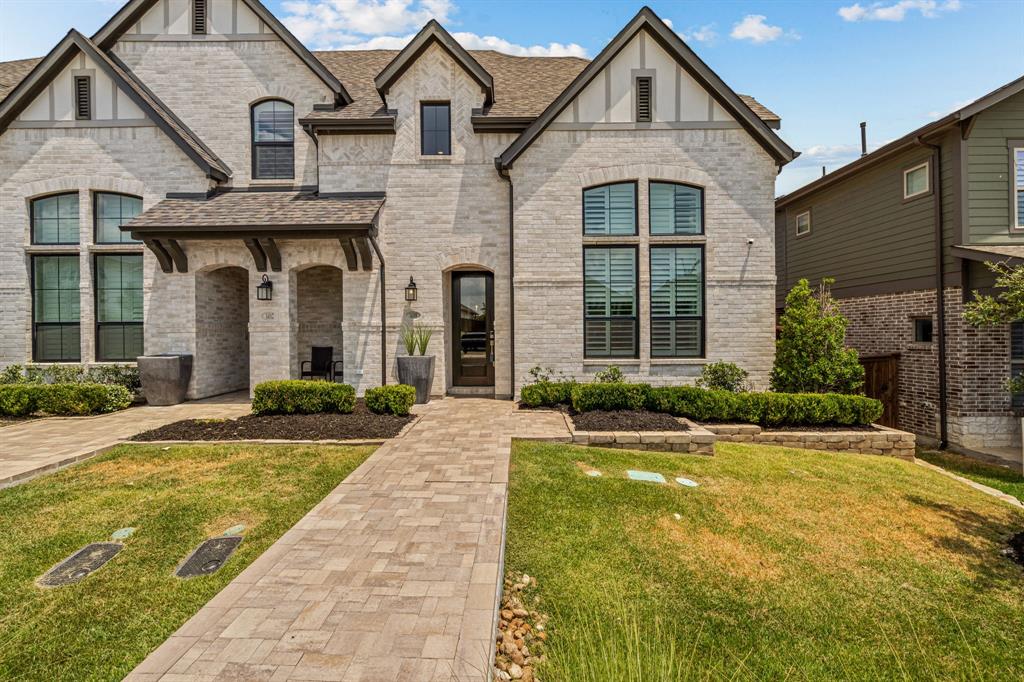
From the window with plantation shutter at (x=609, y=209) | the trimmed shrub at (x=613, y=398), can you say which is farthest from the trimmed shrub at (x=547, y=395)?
the window with plantation shutter at (x=609, y=209)

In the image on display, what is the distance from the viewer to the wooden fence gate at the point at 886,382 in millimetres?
11656

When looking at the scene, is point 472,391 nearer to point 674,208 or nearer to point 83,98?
point 674,208

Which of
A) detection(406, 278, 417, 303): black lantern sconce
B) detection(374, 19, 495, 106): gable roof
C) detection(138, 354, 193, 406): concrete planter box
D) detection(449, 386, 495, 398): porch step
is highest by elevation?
detection(374, 19, 495, 106): gable roof

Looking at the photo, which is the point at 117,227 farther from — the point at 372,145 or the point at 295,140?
the point at 372,145

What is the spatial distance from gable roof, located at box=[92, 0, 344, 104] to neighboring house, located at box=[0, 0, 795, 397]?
0.07 m

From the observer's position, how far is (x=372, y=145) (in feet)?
39.1

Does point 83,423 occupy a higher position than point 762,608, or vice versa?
point 83,423

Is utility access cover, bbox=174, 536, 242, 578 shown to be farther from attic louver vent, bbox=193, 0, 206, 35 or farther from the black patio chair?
attic louver vent, bbox=193, 0, 206, 35

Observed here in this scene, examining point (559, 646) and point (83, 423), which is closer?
point (559, 646)

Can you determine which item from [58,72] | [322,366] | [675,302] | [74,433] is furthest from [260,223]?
[675,302]

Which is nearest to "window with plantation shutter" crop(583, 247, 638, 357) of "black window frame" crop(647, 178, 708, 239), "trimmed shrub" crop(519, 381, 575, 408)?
"black window frame" crop(647, 178, 708, 239)

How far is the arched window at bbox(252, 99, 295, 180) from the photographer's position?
1268 centimetres

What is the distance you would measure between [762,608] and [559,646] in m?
1.71

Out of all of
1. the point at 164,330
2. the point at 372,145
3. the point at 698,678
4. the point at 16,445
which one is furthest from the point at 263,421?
the point at 698,678
